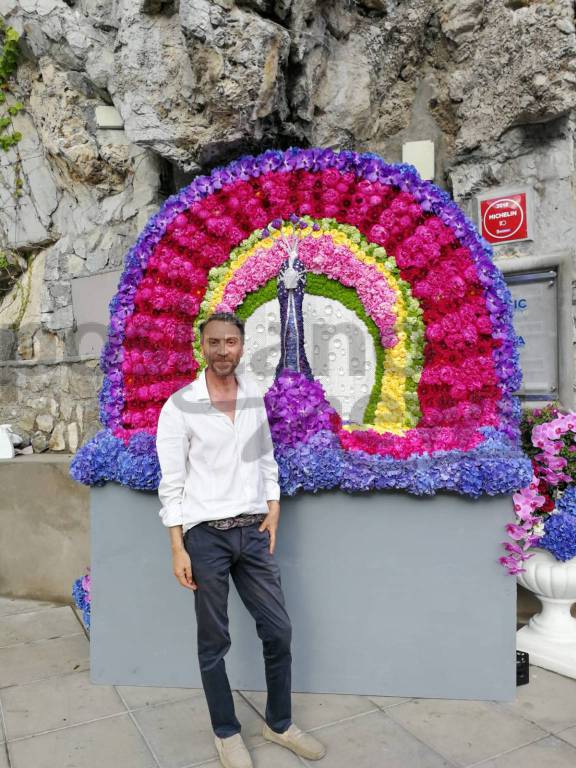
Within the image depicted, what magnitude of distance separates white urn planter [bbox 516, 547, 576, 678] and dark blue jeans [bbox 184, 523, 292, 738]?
148cm

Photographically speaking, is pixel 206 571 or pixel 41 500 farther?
pixel 41 500

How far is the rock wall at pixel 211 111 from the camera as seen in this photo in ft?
13.0

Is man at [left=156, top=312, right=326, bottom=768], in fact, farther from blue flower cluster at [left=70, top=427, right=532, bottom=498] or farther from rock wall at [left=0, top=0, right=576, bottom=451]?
rock wall at [left=0, top=0, right=576, bottom=451]

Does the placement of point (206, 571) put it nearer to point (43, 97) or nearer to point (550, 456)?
point (550, 456)

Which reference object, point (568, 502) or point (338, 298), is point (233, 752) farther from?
point (338, 298)

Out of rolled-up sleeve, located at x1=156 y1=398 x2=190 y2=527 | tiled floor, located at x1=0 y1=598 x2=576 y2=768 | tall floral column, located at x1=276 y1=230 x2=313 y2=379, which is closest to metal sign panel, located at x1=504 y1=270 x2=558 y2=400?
tall floral column, located at x1=276 y1=230 x2=313 y2=379

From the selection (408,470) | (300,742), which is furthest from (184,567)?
(408,470)

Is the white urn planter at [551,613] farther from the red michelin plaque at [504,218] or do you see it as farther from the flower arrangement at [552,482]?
the red michelin plaque at [504,218]

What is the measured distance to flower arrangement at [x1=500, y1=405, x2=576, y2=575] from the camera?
3.03 metres

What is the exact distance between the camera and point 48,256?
17.8 ft

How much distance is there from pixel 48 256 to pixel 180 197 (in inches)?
97.0

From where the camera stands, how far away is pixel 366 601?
280cm

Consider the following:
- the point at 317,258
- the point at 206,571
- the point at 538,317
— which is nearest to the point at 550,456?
the point at 538,317

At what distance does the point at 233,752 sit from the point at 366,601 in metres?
0.86
